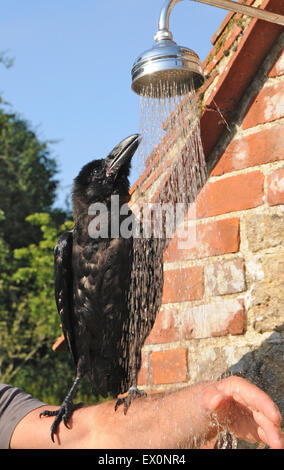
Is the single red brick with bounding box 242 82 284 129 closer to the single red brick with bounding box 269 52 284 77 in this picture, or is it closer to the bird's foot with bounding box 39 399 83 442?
the single red brick with bounding box 269 52 284 77

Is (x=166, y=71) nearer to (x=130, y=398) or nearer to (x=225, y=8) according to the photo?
(x=225, y=8)

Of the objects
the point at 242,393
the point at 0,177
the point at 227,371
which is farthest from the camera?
the point at 0,177

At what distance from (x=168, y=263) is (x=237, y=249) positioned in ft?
1.38

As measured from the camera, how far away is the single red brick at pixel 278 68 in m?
2.07

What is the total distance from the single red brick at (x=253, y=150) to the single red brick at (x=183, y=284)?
0.41 m

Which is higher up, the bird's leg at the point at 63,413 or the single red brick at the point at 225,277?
the single red brick at the point at 225,277

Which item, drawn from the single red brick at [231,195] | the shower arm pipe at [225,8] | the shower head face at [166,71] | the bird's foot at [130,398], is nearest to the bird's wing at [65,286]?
the bird's foot at [130,398]

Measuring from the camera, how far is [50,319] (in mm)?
12570

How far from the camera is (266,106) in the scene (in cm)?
209

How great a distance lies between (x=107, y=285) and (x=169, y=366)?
0.58 meters

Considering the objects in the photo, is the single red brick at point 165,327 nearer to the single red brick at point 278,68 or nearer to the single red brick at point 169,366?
the single red brick at point 169,366

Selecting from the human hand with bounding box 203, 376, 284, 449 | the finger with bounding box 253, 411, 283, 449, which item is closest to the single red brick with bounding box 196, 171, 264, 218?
the human hand with bounding box 203, 376, 284, 449
